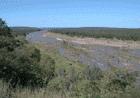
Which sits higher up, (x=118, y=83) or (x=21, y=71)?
(x=21, y=71)

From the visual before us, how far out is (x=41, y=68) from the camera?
10930mm

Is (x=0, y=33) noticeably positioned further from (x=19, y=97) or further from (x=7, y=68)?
(x=19, y=97)

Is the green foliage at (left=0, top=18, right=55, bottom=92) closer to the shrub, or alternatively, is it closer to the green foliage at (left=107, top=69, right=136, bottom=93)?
the shrub

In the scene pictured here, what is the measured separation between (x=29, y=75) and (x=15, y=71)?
1347 mm

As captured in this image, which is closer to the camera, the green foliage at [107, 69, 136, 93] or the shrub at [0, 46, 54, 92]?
the shrub at [0, 46, 54, 92]

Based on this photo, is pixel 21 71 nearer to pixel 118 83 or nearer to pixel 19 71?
pixel 19 71

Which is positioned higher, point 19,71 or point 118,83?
point 19,71

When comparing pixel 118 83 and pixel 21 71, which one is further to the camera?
pixel 21 71

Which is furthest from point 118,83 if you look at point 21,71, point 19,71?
point 19,71

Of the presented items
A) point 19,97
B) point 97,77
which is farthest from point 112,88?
point 19,97

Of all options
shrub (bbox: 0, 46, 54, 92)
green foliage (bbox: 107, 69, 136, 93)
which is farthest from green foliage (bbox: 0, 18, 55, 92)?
green foliage (bbox: 107, 69, 136, 93)

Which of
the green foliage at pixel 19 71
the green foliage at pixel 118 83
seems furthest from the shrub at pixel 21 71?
the green foliage at pixel 118 83

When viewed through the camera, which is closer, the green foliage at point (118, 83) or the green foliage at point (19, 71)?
the green foliage at point (19, 71)

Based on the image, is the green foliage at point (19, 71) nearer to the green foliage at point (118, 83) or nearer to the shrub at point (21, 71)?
the shrub at point (21, 71)
